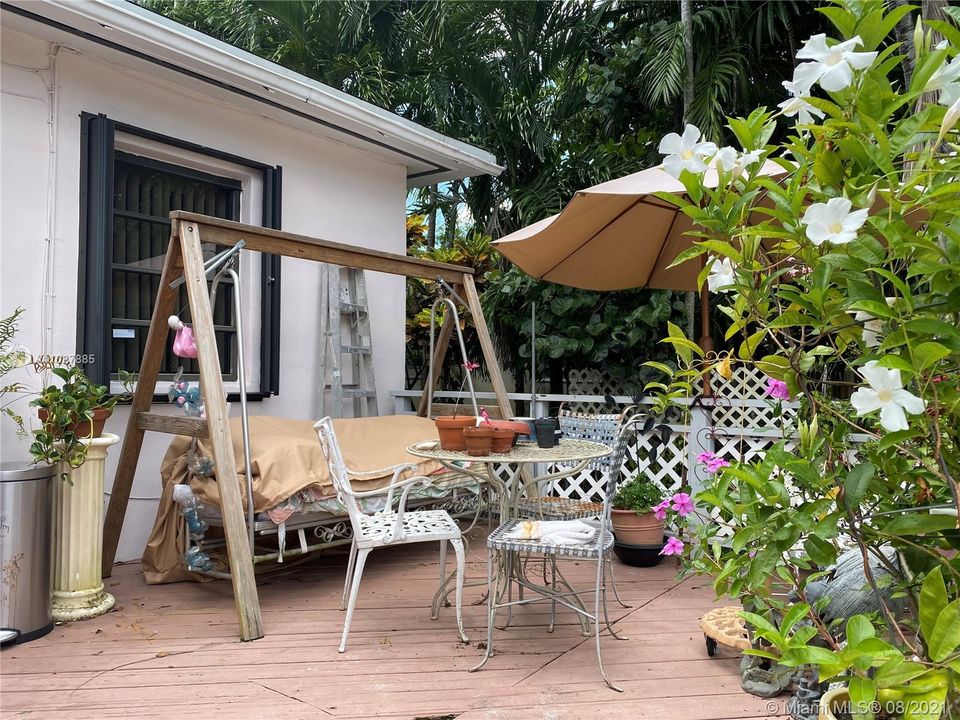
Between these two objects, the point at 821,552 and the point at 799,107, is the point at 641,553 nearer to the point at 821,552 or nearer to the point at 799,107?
the point at 821,552

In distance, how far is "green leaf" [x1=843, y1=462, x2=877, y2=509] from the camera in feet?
3.59

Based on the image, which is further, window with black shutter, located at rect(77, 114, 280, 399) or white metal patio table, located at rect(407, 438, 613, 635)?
window with black shutter, located at rect(77, 114, 280, 399)

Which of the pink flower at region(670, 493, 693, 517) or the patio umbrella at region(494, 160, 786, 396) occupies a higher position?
the patio umbrella at region(494, 160, 786, 396)

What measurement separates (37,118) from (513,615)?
144 inches

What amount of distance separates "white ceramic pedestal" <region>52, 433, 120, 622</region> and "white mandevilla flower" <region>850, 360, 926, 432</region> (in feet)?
11.2

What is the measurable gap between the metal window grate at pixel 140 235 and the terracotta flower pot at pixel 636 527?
2.88 meters

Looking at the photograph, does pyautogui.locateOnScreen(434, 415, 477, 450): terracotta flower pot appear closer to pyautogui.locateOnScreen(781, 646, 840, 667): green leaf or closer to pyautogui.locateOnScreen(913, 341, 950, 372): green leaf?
pyautogui.locateOnScreen(781, 646, 840, 667): green leaf

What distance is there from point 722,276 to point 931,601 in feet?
1.96

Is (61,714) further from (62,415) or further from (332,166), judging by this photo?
(332,166)

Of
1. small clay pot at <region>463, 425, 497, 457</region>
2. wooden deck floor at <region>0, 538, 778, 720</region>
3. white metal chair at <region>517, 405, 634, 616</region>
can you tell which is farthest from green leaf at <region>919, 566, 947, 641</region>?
small clay pot at <region>463, 425, 497, 457</region>

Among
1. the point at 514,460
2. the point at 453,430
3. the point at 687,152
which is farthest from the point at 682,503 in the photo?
the point at 687,152

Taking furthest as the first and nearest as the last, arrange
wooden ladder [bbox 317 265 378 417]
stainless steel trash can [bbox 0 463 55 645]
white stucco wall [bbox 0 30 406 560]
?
wooden ladder [bbox 317 265 378 417], white stucco wall [bbox 0 30 406 560], stainless steel trash can [bbox 0 463 55 645]

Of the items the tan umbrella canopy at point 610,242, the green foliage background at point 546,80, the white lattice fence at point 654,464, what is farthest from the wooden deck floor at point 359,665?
the green foliage background at point 546,80

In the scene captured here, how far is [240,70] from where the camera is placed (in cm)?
418
